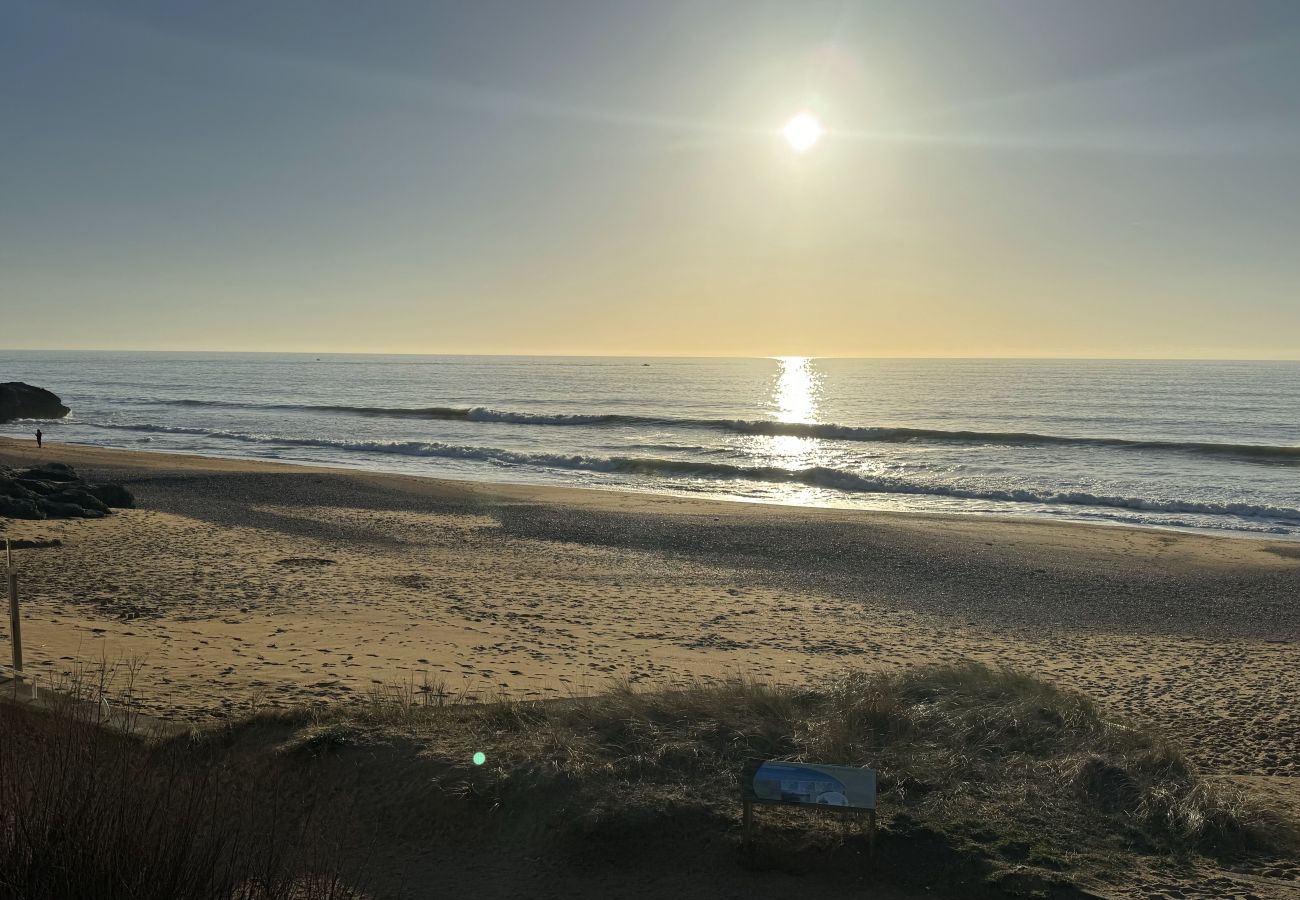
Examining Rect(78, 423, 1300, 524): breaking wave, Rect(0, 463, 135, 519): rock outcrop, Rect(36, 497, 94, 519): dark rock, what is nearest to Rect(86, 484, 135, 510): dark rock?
Rect(0, 463, 135, 519): rock outcrop

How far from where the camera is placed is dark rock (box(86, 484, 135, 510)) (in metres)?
18.8

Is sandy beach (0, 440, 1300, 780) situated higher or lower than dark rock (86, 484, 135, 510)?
lower

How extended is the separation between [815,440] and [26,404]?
137 feet

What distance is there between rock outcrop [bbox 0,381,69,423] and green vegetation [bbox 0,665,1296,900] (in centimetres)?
5360

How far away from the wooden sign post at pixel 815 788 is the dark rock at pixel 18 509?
15.4 m

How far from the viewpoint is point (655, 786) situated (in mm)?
5848

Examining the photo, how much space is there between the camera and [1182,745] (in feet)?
25.4

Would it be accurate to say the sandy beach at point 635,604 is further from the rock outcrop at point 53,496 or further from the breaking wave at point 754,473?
the breaking wave at point 754,473

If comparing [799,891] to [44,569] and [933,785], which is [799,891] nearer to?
[933,785]

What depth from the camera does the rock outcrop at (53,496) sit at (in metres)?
16.2

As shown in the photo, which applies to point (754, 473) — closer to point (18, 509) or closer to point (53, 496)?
point (53, 496)

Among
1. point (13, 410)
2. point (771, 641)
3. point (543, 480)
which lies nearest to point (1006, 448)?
point (543, 480)

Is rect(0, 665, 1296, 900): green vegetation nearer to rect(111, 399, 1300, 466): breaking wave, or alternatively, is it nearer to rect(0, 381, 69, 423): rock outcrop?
rect(111, 399, 1300, 466): breaking wave

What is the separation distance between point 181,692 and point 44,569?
21.1 feet
